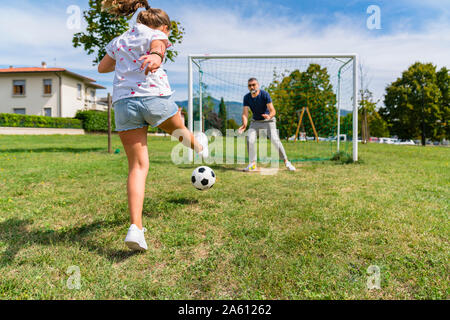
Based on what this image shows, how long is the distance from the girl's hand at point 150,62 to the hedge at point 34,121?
2728 centimetres

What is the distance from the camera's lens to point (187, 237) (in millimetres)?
2416

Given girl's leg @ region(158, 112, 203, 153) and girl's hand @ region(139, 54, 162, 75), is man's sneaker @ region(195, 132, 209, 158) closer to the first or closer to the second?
girl's leg @ region(158, 112, 203, 153)

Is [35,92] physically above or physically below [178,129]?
above

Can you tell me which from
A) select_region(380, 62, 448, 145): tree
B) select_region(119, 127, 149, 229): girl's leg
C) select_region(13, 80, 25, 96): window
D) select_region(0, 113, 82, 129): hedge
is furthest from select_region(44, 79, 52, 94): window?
select_region(380, 62, 448, 145): tree

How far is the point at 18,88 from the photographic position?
32469 millimetres

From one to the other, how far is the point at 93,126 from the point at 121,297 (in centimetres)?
3276

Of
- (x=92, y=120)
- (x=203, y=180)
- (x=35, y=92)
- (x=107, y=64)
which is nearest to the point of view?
(x=107, y=64)

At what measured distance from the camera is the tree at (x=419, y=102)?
109ft

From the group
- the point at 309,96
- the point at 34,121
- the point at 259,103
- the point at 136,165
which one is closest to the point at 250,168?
the point at 259,103

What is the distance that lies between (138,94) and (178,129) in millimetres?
468

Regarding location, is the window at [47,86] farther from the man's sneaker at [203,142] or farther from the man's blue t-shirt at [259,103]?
the man's sneaker at [203,142]

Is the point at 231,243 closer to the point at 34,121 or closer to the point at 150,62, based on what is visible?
the point at 150,62

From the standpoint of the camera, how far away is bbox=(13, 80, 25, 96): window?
32.4 m
